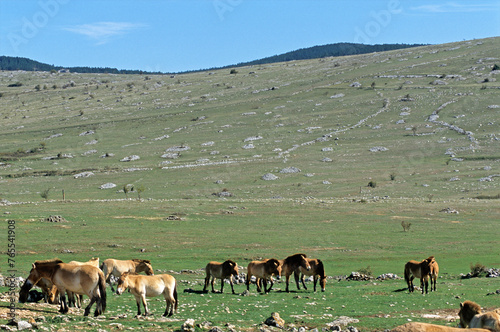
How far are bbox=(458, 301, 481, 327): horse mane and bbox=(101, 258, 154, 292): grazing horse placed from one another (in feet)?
39.9

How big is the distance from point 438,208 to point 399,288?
3460 cm

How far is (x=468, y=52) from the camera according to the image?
18075cm

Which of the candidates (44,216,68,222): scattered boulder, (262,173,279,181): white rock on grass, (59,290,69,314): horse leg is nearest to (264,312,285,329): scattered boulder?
(59,290,69,314): horse leg

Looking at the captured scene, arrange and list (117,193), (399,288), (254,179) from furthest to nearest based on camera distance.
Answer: (254,179), (117,193), (399,288)

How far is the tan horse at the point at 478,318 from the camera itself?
12.0m

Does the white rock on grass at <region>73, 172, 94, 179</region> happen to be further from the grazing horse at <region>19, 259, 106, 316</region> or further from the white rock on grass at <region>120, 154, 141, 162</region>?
the grazing horse at <region>19, 259, 106, 316</region>

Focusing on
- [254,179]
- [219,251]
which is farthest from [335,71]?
[219,251]

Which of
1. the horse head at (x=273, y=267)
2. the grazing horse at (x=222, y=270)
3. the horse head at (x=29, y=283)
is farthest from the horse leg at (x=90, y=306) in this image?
the horse head at (x=273, y=267)

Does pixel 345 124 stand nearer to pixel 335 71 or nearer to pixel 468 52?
pixel 335 71

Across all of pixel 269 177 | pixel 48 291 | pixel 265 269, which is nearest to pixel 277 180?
pixel 269 177

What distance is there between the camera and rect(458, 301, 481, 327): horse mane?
13.5 m

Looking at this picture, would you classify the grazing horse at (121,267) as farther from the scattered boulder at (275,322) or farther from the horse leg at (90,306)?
the scattered boulder at (275,322)

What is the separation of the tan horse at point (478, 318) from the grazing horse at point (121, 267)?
1218 cm

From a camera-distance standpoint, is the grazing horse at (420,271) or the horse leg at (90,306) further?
the grazing horse at (420,271)
